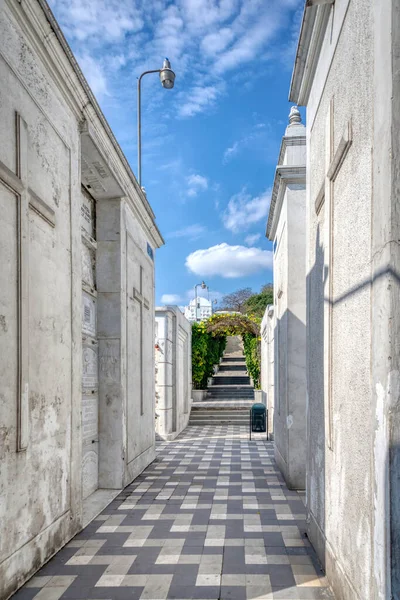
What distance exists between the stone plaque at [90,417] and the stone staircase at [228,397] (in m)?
8.86

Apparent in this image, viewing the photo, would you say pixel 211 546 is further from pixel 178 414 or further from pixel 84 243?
pixel 178 414

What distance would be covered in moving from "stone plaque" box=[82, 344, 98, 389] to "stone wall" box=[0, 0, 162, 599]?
0.01 meters

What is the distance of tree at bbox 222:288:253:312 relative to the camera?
51.8 m

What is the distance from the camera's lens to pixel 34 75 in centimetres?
423

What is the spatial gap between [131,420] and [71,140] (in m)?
4.47

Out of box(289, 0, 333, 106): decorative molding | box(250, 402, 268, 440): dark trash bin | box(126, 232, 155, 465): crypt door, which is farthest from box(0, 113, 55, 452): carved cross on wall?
box(250, 402, 268, 440): dark trash bin

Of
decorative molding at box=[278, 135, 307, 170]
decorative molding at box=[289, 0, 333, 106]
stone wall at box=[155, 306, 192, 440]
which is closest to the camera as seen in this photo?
decorative molding at box=[289, 0, 333, 106]

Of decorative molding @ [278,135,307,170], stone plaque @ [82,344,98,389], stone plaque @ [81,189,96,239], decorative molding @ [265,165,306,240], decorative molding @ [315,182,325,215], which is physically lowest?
stone plaque @ [82,344,98,389]

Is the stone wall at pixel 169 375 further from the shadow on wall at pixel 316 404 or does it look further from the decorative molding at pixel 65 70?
the shadow on wall at pixel 316 404

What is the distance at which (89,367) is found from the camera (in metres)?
6.85

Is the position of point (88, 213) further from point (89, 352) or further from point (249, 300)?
point (249, 300)

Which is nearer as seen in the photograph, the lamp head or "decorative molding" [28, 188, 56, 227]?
"decorative molding" [28, 188, 56, 227]

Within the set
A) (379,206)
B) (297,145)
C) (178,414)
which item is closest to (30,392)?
(379,206)

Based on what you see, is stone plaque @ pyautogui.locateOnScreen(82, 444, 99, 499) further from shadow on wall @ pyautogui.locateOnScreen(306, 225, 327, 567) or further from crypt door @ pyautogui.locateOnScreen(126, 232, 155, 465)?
shadow on wall @ pyautogui.locateOnScreen(306, 225, 327, 567)
